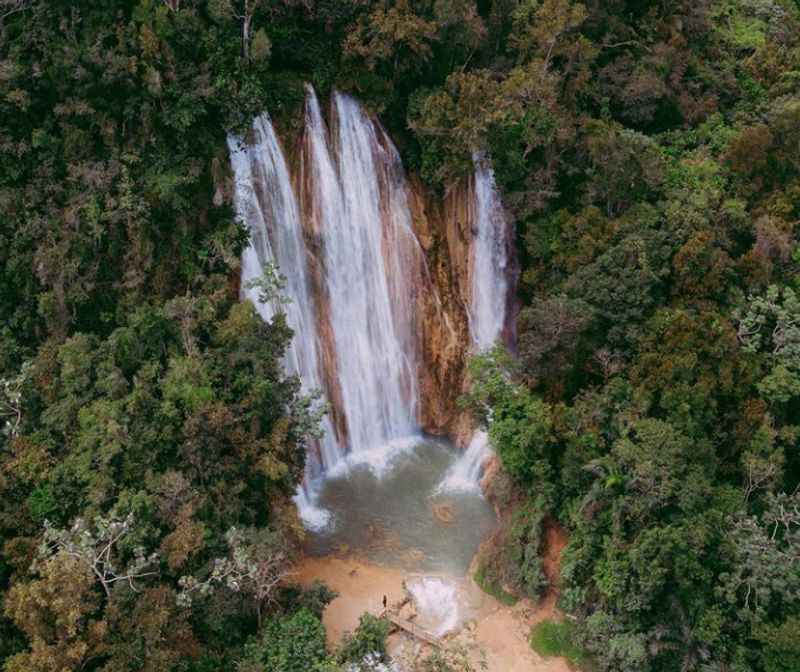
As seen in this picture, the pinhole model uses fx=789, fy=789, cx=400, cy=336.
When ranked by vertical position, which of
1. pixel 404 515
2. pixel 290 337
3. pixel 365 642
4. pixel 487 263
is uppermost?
pixel 487 263

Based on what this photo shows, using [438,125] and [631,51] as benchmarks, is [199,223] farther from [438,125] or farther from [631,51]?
[631,51]

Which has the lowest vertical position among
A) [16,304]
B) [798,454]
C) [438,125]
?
[798,454]

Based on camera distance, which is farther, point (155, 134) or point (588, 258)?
point (588, 258)

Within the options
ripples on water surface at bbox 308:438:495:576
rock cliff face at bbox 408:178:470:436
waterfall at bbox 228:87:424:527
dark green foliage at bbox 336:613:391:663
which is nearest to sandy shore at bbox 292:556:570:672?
ripples on water surface at bbox 308:438:495:576

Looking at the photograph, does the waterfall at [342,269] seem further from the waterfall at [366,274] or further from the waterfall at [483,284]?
the waterfall at [483,284]

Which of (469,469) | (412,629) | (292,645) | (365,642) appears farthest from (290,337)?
(412,629)

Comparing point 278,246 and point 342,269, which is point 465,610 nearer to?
point 342,269

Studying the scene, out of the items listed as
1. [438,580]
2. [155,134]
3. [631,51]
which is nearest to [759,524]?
[438,580]
